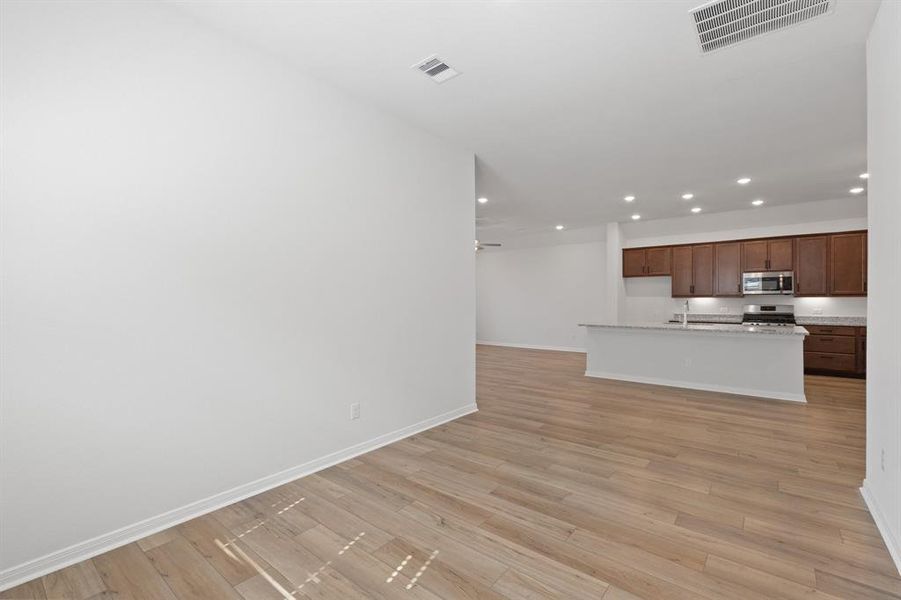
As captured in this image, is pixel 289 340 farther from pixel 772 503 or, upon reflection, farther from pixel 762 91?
pixel 762 91

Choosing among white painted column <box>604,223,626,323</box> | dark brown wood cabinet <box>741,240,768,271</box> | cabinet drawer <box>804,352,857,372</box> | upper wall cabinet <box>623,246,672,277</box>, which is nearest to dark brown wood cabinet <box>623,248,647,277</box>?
upper wall cabinet <box>623,246,672,277</box>

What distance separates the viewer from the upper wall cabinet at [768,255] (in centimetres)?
716

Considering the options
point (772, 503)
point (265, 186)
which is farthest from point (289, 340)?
point (772, 503)

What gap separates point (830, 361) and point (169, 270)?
885 cm

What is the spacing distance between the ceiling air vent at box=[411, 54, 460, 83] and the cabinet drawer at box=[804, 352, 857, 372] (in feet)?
24.2

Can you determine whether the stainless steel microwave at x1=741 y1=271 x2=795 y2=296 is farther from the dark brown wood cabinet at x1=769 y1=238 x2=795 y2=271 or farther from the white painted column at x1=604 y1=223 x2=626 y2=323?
the white painted column at x1=604 y1=223 x2=626 y2=323

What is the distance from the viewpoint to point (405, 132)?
379 centimetres

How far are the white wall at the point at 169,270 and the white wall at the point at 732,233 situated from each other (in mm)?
6926

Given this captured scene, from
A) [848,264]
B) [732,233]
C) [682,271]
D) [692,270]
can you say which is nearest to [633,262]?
[682,271]

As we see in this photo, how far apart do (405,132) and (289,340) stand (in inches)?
85.1

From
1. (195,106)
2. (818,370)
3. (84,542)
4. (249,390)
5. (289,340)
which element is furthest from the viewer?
(818,370)

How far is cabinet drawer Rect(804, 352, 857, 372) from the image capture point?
6.42 metres

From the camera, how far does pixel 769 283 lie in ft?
23.7

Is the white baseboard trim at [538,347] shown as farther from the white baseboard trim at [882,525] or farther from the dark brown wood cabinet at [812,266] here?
the white baseboard trim at [882,525]
